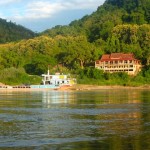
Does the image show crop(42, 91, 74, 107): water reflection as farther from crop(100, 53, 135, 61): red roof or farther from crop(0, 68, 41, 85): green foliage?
crop(100, 53, 135, 61): red roof

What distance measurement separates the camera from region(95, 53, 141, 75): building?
334 ft

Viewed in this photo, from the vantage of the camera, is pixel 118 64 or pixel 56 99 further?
pixel 118 64

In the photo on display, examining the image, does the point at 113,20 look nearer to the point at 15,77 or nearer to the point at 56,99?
the point at 15,77

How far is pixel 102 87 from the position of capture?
91625 mm

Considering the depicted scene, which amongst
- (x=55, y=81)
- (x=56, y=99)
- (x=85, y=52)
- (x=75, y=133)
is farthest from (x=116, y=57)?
(x=75, y=133)

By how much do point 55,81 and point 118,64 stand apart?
17.8 m

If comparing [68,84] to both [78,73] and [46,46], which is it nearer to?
[78,73]

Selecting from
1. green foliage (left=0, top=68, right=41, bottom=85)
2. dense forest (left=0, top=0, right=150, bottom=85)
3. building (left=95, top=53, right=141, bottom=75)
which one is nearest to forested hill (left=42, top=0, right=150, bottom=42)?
dense forest (left=0, top=0, right=150, bottom=85)

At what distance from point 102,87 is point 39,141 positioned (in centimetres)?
7417

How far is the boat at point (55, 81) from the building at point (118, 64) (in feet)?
37.2

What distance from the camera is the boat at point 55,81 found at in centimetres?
9100

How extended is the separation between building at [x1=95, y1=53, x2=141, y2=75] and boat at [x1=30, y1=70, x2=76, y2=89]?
11.4m

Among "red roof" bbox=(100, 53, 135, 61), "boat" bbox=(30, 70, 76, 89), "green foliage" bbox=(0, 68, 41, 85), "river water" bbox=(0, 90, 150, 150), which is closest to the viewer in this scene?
"river water" bbox=(0, 90, 150, 150)

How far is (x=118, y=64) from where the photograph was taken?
103562 mm
